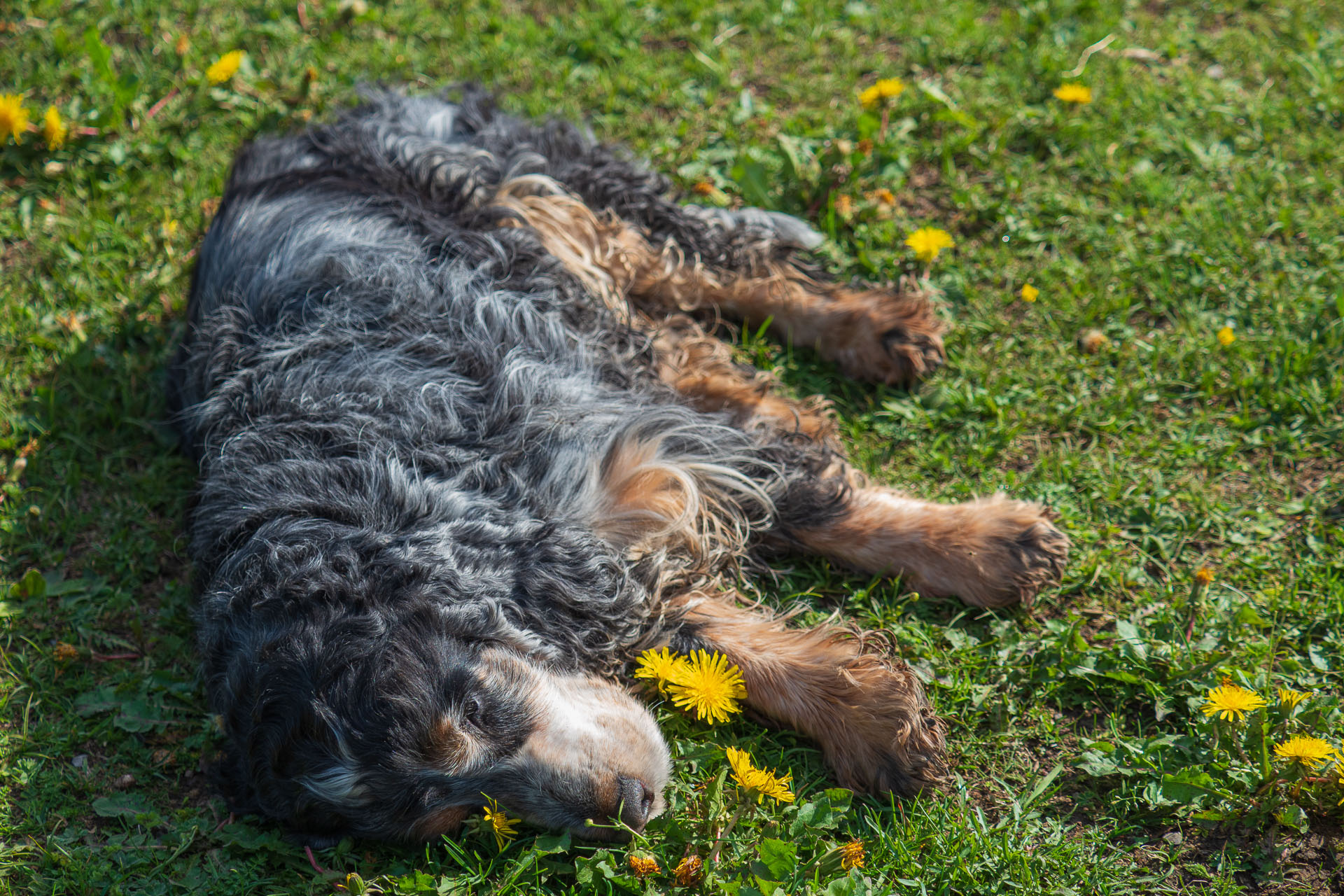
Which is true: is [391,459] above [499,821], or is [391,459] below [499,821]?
above

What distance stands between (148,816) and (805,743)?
1949 millimetres

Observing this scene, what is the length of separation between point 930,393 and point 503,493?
174cm

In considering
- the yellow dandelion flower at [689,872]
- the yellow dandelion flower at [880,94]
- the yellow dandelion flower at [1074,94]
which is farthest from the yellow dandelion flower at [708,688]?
the yellow dandelion flower at [1074,94]

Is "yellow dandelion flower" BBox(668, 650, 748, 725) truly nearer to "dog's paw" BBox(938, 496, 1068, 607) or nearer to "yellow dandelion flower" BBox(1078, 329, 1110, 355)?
"dog's paw" BBox(938, 496, 1068, 607)

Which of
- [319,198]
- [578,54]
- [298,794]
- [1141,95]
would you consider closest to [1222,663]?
[298,794]

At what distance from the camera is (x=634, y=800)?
2.43 metres

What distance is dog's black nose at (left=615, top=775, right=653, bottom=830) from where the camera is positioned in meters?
2.42

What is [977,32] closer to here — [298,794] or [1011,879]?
[1011,879]

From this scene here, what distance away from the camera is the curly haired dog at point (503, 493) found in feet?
7.97

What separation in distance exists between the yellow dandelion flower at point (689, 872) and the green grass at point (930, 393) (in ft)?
0.24

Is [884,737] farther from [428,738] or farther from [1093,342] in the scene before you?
[1093,342]

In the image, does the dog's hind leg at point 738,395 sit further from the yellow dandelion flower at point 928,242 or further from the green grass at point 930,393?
the yellow dandelion flower at point 928,242

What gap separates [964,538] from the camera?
3.07 meters

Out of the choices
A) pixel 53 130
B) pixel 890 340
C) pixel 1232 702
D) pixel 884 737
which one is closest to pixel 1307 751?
pixel 1232 702
